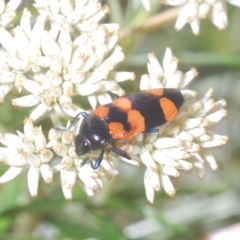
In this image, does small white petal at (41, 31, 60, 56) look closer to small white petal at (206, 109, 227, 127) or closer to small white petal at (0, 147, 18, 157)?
small white petal at (0, 147, 18, 157)

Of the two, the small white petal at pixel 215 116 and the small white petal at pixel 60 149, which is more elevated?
the small white petal at pixel 60 149

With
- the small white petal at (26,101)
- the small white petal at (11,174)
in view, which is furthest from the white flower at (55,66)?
the small white petal at (11,174)

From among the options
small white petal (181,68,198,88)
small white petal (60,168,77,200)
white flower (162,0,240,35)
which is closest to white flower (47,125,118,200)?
small white petal (60,168,77,200)

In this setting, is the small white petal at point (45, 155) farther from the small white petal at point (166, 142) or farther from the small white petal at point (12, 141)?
the small white petal at point (166, 142)

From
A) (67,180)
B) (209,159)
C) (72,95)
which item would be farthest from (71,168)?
(209,159)

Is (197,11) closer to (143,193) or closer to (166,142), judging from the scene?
(166,142)

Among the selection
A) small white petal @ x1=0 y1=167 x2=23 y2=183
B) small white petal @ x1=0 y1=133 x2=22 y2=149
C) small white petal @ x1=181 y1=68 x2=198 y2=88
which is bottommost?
small white petal @ x1=0 y1=167 x2=23 y2=183

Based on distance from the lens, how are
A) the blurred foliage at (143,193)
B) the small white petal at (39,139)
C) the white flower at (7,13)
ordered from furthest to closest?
the blurred foliage at (143,193) < the white flower at (7,13) < the small white petal at (39,139)
